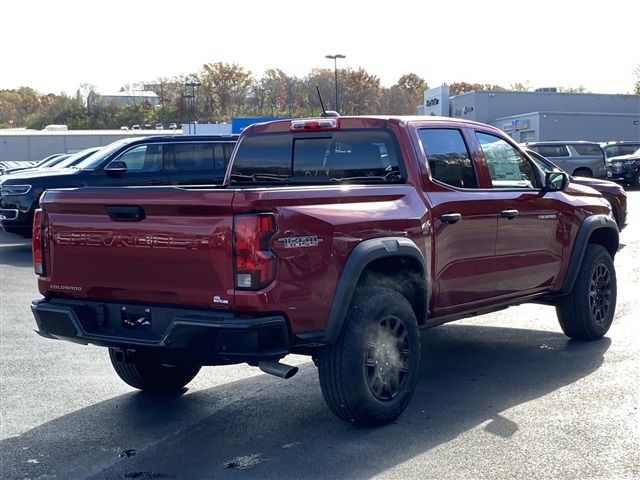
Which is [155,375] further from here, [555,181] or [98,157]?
[98,157]

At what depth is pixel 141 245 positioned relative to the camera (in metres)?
5.35

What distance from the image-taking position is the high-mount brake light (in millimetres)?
6684

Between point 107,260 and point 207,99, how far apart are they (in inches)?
2845

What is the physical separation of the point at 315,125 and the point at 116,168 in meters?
9.63

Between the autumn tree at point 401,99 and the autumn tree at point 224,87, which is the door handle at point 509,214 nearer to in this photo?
the autumn tree at point 224,87

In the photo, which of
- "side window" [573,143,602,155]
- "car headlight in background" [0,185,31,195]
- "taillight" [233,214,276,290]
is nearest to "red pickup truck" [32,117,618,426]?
"taillight" [233,214,276,290]

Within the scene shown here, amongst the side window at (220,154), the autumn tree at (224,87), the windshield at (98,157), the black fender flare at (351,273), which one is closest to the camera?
the black fender flare at (351,273)

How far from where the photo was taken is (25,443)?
223 inches

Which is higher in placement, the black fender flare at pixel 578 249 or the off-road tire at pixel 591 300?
the black fender flare at pixel 578 249

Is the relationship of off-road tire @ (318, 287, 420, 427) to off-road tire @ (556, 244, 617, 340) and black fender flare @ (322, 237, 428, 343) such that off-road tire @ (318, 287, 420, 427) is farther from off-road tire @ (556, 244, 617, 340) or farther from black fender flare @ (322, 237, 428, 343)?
off-road tire @ (556, 244, 617, 340)

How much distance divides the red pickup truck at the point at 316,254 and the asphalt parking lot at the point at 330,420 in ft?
1.21

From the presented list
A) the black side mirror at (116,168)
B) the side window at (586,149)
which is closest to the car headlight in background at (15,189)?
the black side mirror at (116,168)

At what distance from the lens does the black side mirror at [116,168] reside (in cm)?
1562

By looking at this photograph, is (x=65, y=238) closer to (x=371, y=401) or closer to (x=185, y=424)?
(x=185, y=424)
